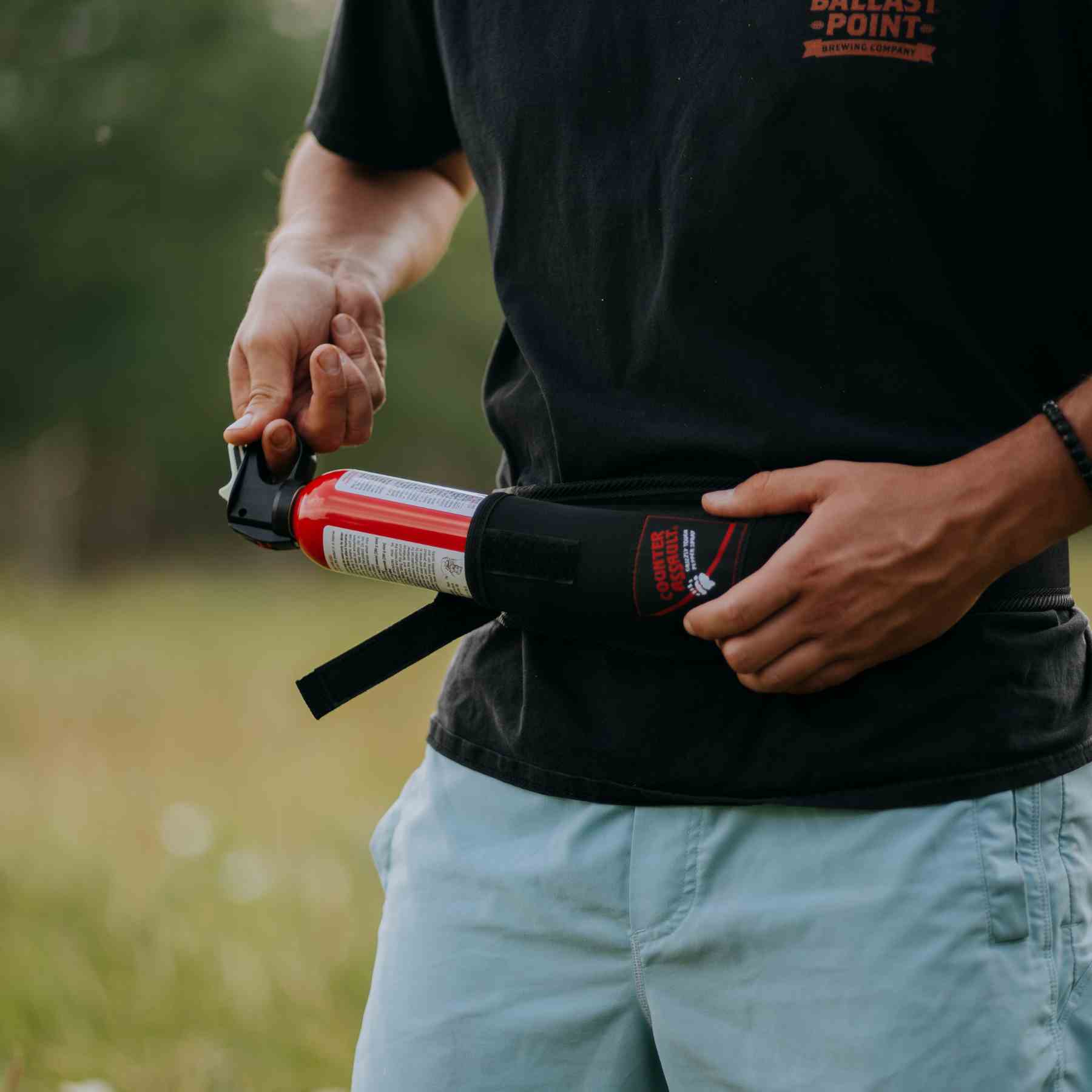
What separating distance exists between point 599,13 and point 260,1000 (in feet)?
8.74

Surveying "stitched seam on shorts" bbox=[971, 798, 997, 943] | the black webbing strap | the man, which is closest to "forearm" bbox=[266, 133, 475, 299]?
the man

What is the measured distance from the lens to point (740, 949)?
4.28 feet

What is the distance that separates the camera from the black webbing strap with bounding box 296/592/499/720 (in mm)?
1579

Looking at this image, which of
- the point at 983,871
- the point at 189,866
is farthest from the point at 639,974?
the point at 189,866

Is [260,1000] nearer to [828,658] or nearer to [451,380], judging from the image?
[828,658]

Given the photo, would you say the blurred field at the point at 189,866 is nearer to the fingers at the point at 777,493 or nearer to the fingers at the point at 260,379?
the fingers at the point at 260,379

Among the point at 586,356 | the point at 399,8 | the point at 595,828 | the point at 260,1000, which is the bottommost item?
the point at 260,1000

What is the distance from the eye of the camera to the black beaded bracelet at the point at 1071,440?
1.18 meters

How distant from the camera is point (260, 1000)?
3.30 metres

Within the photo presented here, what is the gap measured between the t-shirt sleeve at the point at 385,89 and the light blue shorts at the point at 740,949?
95 cm

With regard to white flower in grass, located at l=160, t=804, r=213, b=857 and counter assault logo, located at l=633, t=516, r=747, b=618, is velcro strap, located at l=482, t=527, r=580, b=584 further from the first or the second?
white flower in grass, located at l=160, t=804, r=213, b=857

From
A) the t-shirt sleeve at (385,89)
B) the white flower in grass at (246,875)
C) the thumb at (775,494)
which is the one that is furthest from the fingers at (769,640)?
the white flower in grass at (246,875)

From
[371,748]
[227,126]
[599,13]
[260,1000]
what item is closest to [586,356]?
[599,13]

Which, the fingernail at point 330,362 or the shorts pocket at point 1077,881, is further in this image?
the fingernail at point 330,362
